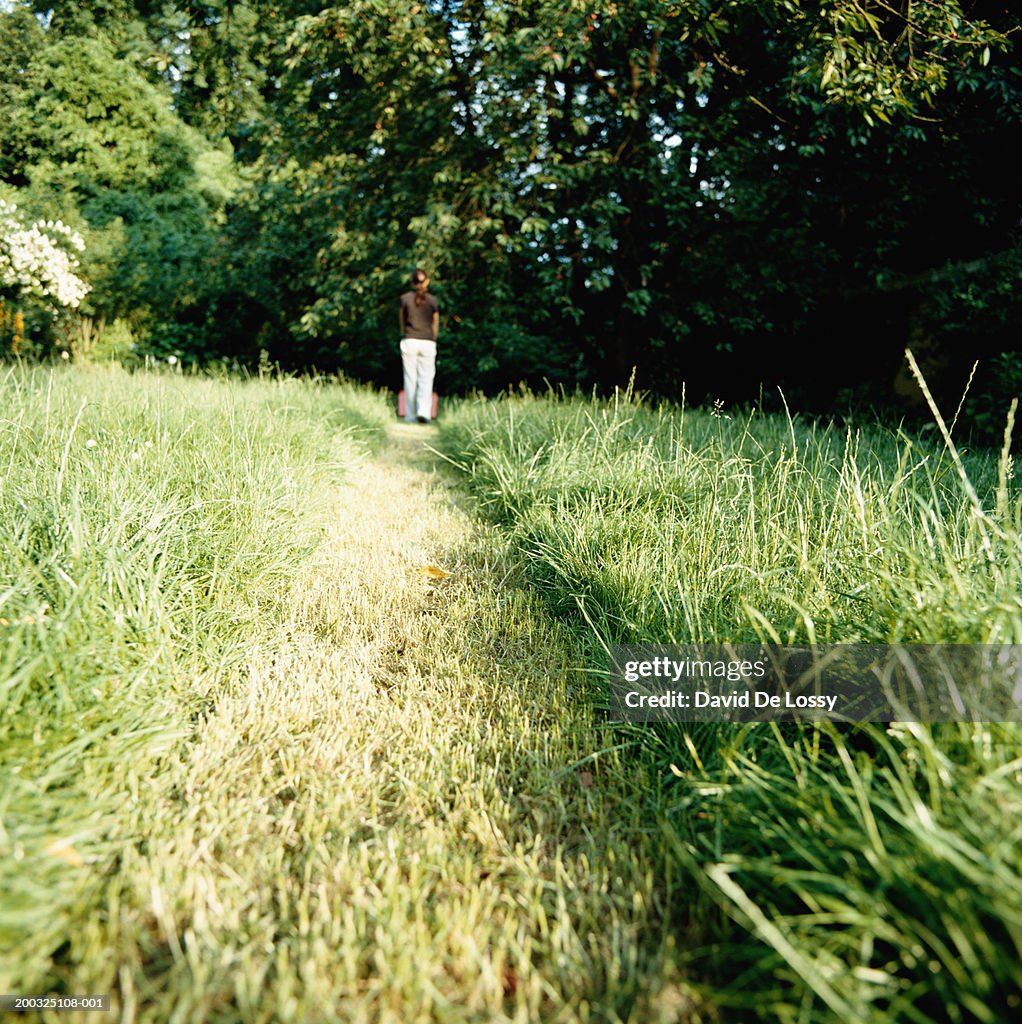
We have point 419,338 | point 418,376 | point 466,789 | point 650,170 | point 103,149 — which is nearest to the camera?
point 466,789

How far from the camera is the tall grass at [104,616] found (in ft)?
3.74

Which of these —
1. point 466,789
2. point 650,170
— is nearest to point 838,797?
point 466,789

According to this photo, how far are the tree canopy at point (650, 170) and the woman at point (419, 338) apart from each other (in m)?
0.30

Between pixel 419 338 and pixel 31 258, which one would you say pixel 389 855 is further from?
pixel 31 258

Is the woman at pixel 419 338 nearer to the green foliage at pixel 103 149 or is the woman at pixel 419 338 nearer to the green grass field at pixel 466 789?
the green grass field at pixel 466 789

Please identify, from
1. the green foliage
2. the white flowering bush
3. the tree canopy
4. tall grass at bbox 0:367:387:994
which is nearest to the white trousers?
the tree canopy

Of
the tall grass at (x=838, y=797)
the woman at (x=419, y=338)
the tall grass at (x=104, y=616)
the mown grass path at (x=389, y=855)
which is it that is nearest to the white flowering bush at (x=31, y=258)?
the woman at (x=419, y=338)

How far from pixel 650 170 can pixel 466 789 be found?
27.6ft

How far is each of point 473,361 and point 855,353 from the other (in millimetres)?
6714

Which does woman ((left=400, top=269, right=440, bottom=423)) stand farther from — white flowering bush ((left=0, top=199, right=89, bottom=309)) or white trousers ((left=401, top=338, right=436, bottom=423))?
white flowering bush ((left=0, top=199, right=89, bottom=309))

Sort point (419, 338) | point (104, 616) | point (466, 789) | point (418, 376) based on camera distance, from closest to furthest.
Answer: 1. point (466, 789)
2. point (104, 616)
3. point (419, 338)
4. point (418, 376)

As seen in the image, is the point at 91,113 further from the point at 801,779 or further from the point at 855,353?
the point at 801,779

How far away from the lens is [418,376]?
9203 millimetres

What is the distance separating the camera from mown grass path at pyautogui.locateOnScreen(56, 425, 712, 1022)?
1.06m
